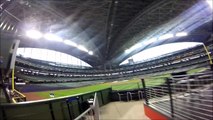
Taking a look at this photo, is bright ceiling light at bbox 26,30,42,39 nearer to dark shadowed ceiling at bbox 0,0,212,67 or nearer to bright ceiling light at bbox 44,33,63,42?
dark shadowed ceiling at bbox 0,0,212,67

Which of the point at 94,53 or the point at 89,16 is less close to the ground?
the point at 89,16

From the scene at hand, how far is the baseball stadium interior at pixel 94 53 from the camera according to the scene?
145 inches

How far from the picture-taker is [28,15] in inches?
977

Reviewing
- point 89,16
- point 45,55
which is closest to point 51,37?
point 89,16

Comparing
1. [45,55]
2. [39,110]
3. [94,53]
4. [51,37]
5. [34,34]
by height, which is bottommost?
[39,110]

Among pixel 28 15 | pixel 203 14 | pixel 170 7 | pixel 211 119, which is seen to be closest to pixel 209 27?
pixel 203 14

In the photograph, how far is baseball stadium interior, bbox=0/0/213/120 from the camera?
12.1ft

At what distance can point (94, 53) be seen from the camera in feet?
162

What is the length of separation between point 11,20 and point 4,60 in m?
23.6

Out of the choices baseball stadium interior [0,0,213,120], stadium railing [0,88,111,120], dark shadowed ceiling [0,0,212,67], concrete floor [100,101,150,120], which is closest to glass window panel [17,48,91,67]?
baseball stadium interior [0,0,213,120]

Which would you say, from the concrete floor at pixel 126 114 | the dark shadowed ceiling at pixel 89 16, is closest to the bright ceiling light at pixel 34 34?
the dark shadowed ceiling at pixel 89 16

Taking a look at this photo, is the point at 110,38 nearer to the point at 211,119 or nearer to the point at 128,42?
the point at 128,42

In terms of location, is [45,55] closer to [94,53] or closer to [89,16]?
[94,53]

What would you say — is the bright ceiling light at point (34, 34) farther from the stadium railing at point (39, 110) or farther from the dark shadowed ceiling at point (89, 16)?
the stadium railing at point (39, 110)
